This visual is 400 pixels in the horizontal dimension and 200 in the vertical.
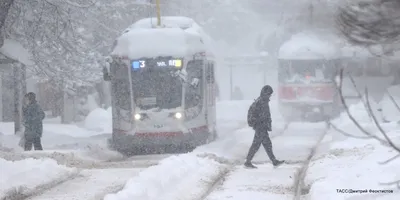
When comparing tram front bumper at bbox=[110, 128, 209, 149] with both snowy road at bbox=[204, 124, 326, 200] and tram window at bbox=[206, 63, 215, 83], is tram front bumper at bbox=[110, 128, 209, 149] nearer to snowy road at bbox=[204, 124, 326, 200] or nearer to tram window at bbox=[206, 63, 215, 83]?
tram window at bbox=[206, 63, 215, 83]

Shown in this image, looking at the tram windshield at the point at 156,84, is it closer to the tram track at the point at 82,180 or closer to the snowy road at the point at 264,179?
the tram track at the point at 82,180

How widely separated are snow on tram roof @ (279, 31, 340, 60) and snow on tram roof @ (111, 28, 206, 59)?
1435 centimetres

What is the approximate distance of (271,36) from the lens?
57094 millimetres

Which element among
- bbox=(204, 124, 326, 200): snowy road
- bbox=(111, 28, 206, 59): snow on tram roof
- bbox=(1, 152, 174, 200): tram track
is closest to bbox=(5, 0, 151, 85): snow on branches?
bbox=(111, 28, 206, 59): snow on tram roof

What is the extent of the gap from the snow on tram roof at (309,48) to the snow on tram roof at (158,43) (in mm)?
14350

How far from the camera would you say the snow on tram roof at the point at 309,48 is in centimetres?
3538

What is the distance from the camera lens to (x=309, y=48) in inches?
1414

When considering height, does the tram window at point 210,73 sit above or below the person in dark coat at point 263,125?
above

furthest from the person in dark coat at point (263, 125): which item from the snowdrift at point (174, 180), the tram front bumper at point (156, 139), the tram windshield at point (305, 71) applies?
the tram windshield at point (305, 71)

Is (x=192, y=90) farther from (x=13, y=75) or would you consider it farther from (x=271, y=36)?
(x=271, y=36)

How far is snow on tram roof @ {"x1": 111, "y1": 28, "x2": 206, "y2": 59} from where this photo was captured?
21.2 m

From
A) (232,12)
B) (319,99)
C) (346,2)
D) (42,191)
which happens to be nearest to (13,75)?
(42,191)

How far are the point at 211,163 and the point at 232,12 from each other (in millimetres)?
54216

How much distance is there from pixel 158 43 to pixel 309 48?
51.6 ft
